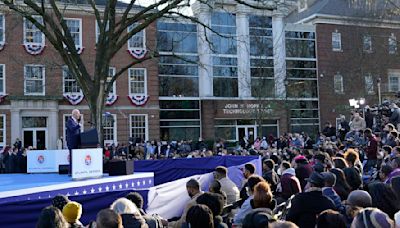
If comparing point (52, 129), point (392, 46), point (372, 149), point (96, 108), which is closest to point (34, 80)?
point (52, 129)

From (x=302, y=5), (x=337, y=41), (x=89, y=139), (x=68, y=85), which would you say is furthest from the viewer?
(x=302, y=5)

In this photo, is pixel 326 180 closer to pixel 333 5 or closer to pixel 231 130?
pixel 231 130

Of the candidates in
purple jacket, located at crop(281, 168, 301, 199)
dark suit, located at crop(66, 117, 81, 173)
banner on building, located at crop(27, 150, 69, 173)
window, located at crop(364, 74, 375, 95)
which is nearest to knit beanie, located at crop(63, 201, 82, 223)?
purple jacket, located at crop(281, 168, 301, 199)

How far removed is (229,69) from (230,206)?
31926mm

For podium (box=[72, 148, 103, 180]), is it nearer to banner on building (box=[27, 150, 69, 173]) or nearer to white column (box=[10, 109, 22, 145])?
banner on building (box=[27, 150, 69, 173])

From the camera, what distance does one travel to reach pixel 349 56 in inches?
1737

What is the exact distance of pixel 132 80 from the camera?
119ft

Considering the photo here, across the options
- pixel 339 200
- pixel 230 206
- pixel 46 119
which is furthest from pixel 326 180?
pixel 46 119

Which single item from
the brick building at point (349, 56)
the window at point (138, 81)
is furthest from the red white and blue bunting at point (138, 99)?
the brick building at point (349, 56)

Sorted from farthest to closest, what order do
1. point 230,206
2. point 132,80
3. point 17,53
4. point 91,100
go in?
point 132,80 < point 17,53 < point 91,100 < point 230,206

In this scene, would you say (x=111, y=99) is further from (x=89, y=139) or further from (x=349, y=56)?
(x=89, y=139)

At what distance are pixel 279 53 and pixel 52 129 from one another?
1858cm

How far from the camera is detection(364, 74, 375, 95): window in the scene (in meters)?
43.5

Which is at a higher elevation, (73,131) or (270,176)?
(73,131)
